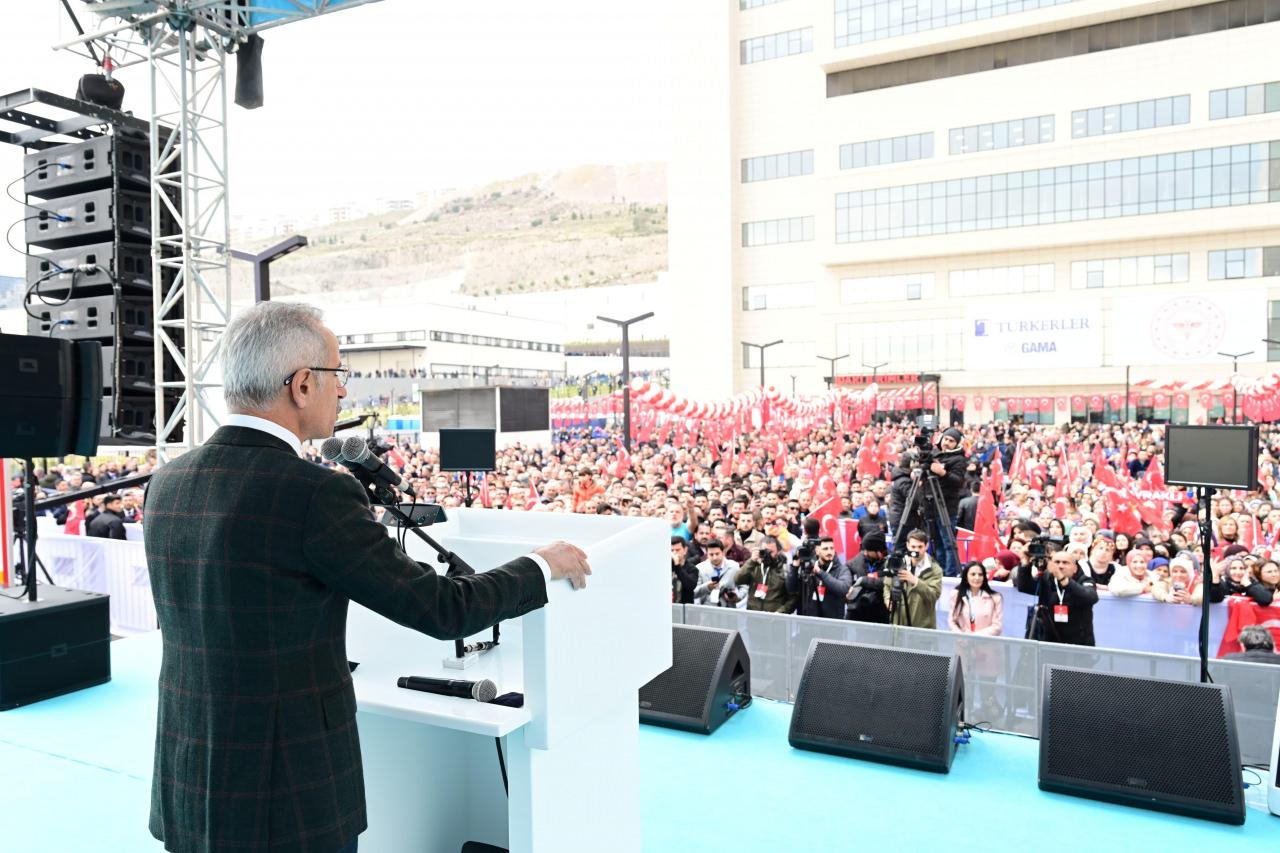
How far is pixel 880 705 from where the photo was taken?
12.4ft

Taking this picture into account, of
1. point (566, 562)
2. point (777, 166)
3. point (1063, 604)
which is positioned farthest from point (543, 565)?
point (777, 166)

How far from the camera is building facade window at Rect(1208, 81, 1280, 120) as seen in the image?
1178 inches

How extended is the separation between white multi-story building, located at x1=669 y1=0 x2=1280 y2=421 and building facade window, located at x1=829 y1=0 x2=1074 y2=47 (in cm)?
9

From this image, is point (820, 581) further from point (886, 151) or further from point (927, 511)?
point (886, 151)

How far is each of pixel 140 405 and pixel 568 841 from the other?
6.99m

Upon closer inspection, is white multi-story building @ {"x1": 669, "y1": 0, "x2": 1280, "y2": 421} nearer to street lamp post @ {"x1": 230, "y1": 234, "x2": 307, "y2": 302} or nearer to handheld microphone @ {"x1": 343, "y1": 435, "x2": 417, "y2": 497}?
street lamp post @ {"x1": 230, "y1": 234, "x2": 307, "y2": 302}

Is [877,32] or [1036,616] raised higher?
[877,32]

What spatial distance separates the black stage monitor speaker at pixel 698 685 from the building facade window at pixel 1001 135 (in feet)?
114

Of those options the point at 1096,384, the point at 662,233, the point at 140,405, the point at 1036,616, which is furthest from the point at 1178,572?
the point at 662,233

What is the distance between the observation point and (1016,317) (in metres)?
33.3

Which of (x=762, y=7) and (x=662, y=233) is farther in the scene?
(x=662, y=233)

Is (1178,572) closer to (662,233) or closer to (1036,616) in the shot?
(1036,616)

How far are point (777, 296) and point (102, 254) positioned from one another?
109ft

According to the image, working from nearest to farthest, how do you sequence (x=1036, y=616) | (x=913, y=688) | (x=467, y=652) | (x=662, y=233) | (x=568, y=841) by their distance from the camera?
(x=568, y=841) < (x=467, y=652) < (x=913, y=688) < (x=1036, y=616) < (x=662, y=233)
